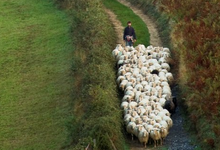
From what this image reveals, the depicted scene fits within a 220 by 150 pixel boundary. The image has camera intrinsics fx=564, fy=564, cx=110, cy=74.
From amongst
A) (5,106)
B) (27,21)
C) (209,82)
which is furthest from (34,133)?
(27,21)

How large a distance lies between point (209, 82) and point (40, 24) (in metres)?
20.6

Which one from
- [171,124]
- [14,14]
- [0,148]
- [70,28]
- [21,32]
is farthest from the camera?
[14,14]

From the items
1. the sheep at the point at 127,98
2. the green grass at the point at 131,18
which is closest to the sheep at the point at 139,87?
the sheep at the point at 127,98

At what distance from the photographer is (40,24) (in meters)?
41.3

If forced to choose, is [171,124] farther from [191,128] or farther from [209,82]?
[209,82]

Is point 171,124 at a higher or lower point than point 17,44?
higher

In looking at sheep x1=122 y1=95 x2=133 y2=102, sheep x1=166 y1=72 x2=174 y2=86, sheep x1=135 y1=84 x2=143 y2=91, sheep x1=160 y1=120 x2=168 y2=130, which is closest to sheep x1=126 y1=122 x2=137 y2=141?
sheep x1=160 y1=120 x2=168 y2=130

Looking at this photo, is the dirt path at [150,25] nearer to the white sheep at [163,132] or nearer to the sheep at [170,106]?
the sheep at [170,106]

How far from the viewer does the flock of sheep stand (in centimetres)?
2183

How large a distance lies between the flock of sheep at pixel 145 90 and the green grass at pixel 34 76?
3.29 m

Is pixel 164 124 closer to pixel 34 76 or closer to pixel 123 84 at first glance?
pixel 123 84

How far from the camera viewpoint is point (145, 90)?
2484 centimetres

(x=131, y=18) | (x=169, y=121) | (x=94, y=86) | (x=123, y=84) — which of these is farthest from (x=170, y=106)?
(x=131, y=18)

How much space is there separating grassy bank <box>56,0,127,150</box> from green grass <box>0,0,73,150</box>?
44.5 inches
